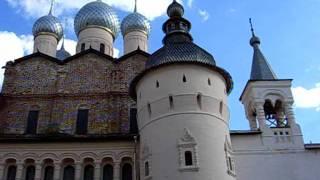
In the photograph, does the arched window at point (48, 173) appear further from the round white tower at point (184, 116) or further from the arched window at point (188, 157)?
the arched window at point (188, 157)

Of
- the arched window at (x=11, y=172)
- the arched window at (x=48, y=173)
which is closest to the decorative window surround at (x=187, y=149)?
the arched window at (x=48, y=173)

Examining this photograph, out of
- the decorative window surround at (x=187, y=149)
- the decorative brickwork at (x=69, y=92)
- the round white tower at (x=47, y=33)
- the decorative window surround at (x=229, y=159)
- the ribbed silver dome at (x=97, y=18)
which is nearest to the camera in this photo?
the decorative window surround at (x=187, y=149)

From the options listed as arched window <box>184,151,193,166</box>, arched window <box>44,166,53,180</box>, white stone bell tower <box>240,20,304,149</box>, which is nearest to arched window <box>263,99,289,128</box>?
white stone bell tower <box>240,20,304,149</box>

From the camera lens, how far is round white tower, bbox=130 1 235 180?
12969mm

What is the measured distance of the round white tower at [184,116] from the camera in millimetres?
12969

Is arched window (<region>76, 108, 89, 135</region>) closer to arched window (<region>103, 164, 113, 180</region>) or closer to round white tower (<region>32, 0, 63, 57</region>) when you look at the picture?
arched window (<region>103, 164, 113, 180</region>)

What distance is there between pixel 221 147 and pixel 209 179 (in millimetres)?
1255

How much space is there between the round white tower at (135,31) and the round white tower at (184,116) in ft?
26.9

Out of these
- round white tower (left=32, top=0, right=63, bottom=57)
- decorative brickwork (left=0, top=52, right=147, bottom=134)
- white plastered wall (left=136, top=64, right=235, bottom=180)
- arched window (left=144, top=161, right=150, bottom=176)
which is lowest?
arched window (left=144, top=161, right=150, bottom=176)

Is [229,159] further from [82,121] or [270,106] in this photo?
[82,121]

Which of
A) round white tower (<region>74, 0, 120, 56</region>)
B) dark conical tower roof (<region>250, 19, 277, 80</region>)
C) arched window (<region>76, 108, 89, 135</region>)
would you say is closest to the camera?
dark conical tower roof (<region>250, 19, 277, 80</region>)

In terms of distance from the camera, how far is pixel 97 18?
23.1 m

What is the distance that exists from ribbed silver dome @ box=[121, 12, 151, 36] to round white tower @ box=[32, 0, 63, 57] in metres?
3.70

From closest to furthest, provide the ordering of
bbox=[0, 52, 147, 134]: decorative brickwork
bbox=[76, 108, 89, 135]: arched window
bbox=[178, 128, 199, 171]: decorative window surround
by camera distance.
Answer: bbox=[178, 128, 199, 171]: decorative window surround, bbox=[76, 108, 89, 135]: arched window, bbox=[0, 52, 147, 134]: decorative brickwork
